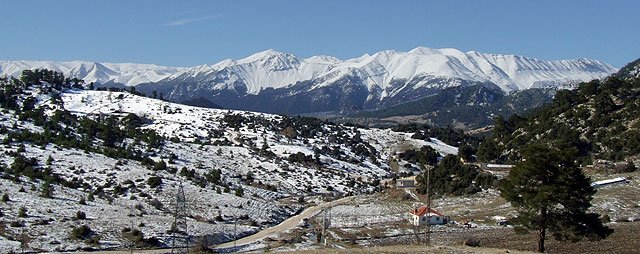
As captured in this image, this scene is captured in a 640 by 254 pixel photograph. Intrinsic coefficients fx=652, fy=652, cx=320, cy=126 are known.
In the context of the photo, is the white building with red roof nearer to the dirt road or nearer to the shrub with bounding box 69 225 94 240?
the dirt road

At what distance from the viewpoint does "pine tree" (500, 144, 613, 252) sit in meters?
38.6

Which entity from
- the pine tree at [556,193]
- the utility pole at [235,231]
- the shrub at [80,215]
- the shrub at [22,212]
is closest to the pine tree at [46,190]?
the shrub at [22,212]

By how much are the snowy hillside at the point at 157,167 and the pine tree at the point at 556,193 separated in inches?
1179

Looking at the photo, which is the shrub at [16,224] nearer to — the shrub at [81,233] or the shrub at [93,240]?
the shrub at [81,233]

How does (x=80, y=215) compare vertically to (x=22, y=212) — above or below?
below

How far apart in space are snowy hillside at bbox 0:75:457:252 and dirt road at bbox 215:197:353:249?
5.59ft

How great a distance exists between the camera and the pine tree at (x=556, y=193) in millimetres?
38562

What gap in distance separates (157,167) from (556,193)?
61989mm

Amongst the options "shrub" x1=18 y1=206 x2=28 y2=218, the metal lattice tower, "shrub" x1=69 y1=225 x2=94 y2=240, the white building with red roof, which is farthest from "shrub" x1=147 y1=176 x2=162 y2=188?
the white building with red roof

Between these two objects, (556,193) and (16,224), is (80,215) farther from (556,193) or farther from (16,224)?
(556,193)

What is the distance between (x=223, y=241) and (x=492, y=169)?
44799 millimetres

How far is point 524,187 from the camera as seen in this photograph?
3969 cm

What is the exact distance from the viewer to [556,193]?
38.2 metres

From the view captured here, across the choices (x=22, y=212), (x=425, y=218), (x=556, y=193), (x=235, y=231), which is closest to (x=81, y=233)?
(x=22, y=212)
